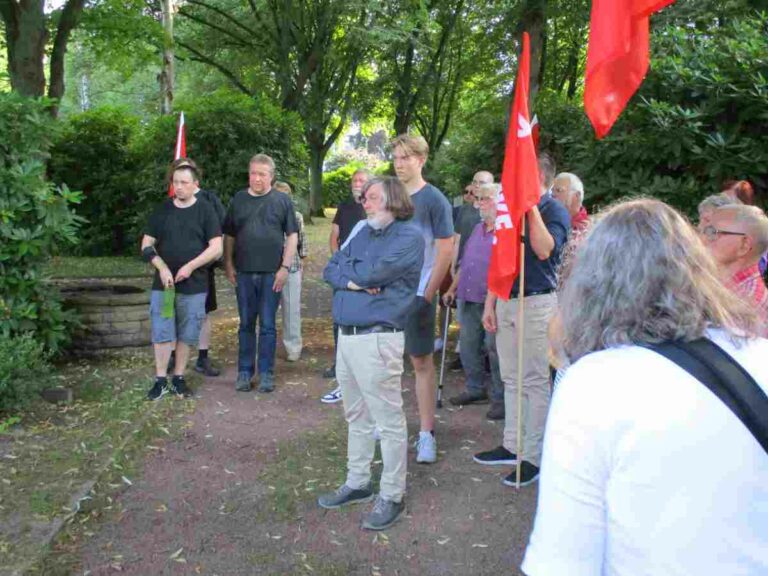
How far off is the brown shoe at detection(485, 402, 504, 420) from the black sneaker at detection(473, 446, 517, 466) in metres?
0.97

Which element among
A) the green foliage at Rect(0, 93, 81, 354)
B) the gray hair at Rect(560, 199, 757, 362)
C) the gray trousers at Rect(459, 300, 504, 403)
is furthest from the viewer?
the gray trousers at Rect(459, 300, 504, 403)

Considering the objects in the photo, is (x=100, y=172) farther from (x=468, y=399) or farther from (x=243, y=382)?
(x=468, y=399)

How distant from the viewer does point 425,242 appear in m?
4.81

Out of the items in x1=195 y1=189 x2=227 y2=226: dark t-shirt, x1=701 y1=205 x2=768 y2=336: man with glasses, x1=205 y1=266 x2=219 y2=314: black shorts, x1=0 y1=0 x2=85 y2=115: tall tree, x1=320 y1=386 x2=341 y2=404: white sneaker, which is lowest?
x1=320 y1=386 x2=341 y2=404: white sneaker

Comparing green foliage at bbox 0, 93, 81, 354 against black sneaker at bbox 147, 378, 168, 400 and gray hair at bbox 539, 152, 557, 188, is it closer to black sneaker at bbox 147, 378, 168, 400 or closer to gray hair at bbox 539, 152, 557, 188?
black sneaker at bbox 147, 378, 168, 400

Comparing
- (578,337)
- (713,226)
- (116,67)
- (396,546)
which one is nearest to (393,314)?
(396,546)

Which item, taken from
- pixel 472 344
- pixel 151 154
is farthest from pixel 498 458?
pixel 151 154

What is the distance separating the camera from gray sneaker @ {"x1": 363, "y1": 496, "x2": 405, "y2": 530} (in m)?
4.06

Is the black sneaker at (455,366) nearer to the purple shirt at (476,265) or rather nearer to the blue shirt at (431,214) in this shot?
the purple shirt at (476,265)

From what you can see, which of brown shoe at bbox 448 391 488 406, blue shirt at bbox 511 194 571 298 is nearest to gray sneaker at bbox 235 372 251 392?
brown shoe at bbox 448 391 488 406

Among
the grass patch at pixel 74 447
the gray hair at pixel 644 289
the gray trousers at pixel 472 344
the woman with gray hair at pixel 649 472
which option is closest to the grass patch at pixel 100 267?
the grass patch at pixel 74 447

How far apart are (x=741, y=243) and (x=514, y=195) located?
51.3 inches

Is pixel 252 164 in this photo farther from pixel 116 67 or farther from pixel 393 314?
pixel 116 67

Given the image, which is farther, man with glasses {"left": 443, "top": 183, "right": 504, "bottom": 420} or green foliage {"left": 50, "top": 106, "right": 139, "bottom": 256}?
green foliage {"left": 50, "top": 106, "right": 139, "bottom": 256}
